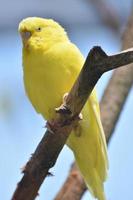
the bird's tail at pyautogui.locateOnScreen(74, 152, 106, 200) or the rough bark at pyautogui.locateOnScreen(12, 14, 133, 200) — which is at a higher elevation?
the bird's tail at pyautogui.locateOnScreen(74, 152, 106, 200)

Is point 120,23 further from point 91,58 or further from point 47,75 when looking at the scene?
point 91,58

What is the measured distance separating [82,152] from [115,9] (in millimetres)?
1243

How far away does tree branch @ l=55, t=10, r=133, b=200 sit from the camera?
233 centimetres

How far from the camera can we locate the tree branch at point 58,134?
148cm

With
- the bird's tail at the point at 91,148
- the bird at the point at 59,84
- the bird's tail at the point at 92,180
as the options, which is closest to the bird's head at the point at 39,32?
the bird at the point at 59,84

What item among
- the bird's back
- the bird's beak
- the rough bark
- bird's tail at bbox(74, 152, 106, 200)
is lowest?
the rough bark

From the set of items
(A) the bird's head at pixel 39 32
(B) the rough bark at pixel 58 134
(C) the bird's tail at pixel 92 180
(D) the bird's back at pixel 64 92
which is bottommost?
(B) the rough bark at pixel 58 134

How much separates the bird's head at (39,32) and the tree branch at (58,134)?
1.53 feet

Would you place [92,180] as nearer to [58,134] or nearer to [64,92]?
[64,92]

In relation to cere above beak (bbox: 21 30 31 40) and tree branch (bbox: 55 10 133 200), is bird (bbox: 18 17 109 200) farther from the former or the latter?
tree branch (bbox: 55 10 133 200)

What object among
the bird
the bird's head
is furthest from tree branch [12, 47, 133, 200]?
the bird's head

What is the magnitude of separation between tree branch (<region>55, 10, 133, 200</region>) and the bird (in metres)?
0.17

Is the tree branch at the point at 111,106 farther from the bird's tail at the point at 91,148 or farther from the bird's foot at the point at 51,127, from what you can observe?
the bird's foot at the point at 51,127

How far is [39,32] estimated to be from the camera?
2.13 m
